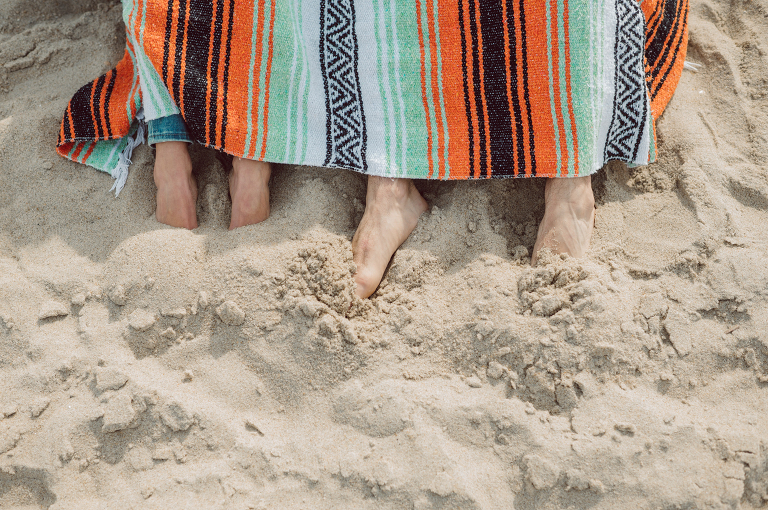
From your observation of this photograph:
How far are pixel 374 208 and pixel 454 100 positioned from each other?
0.35 metres

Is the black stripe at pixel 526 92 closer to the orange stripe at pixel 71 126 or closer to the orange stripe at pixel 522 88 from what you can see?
the orange stripe at pixel 522 88

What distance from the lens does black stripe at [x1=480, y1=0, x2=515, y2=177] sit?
4.59ft

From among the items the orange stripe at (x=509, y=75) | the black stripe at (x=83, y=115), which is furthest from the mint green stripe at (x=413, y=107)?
the black stripe at (x=83, y=115)

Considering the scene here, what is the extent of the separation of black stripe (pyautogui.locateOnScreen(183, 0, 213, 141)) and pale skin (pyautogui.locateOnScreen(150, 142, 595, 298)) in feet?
0.39

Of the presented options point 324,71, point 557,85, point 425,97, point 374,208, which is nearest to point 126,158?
point 324,71

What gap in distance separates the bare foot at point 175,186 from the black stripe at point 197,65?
0.29ft

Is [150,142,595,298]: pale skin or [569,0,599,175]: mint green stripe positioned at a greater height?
[569,0,599,175]: mint green stripe

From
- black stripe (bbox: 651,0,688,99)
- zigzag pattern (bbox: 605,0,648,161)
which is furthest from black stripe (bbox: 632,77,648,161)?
black stripe (bbox: 651,0,688,99)

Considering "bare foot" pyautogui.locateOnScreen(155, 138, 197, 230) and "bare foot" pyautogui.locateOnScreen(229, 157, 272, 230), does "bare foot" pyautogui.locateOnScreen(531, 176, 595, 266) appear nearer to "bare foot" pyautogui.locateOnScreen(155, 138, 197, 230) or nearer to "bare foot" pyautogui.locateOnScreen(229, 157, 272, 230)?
"bare foot" pyautogui.locateOnScreen(229, 157, 272, 230)

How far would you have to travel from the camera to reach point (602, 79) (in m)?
1.38

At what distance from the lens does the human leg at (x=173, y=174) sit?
1.48 metres

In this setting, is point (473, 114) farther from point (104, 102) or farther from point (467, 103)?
point (104, 102)

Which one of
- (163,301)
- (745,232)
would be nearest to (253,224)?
(163,301)

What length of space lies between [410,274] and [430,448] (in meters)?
0.44
